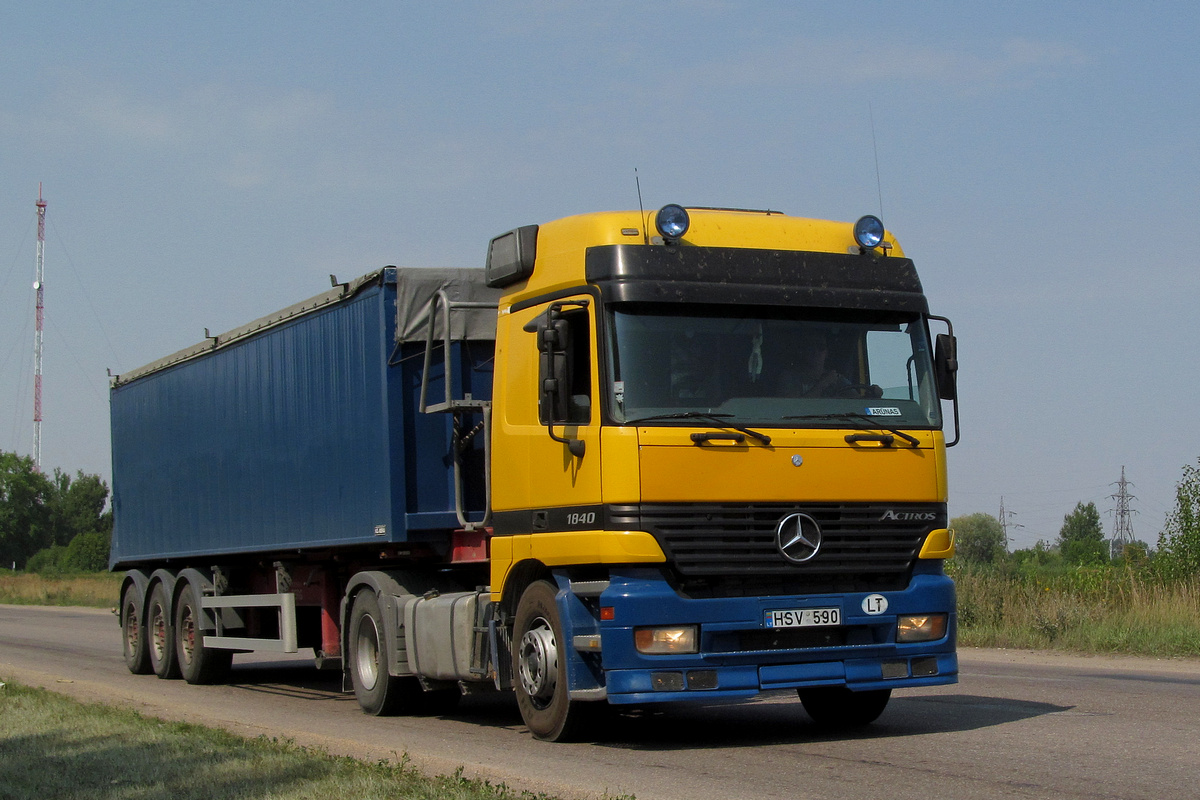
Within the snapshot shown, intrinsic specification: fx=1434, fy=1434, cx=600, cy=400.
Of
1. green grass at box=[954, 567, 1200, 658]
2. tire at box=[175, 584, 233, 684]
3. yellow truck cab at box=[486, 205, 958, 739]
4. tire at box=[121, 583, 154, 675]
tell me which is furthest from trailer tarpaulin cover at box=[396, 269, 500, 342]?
green grass at box=[954, 567, 1200, 658]

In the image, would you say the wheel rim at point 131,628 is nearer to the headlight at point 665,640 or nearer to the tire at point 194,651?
the tire at point 194,651

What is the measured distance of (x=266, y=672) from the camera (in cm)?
1823

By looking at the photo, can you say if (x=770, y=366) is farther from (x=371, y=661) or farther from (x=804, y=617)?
(x=371, y=661)

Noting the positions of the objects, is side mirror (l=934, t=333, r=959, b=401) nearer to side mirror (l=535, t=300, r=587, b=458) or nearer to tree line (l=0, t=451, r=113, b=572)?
side mirror (l=535, t=300, r=587, b=458)

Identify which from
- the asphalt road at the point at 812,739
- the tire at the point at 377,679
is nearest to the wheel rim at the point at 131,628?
the asphalt road at the point at 812,739

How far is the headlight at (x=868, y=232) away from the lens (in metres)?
9.55

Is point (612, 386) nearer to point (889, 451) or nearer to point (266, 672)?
point (889, 451)

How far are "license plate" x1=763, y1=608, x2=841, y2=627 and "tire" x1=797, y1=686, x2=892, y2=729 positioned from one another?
1.26 meters

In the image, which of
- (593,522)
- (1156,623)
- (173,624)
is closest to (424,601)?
(593,522)

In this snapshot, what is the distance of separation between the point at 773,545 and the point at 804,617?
1.67 ft

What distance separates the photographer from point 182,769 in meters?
8.19

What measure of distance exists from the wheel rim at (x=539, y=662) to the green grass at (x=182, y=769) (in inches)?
49.3

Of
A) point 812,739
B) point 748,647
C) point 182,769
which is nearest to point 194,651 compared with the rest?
point 182,769

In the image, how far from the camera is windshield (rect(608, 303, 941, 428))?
8.63 m
